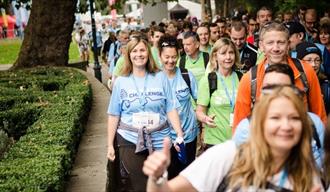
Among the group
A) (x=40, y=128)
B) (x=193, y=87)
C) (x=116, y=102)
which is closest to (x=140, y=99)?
(x=116, y=102)

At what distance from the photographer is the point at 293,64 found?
15.2 feet

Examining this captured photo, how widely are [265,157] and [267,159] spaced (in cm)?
2

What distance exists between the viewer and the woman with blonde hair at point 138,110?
17.7 ft

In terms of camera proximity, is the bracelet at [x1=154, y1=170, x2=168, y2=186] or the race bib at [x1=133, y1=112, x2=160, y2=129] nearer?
the bracelet at [x1=154, y1=170, x2=168, y2=186]

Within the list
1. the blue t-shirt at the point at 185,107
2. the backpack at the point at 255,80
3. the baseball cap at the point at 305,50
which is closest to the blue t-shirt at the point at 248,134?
the backpack at the point at 255,80

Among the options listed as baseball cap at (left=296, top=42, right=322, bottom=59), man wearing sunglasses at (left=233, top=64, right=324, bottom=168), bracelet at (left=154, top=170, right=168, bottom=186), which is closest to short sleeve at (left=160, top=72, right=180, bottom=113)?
baseball cap at (left=296, top=42, right=322, bottom=59)

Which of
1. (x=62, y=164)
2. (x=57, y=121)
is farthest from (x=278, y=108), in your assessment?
(x=57, y=121)

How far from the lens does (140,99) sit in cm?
538

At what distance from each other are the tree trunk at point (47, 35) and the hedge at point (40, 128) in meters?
4.62

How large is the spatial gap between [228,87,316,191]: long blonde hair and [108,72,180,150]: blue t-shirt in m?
2.44

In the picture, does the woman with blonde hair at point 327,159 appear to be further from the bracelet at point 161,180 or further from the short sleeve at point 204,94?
the short sleeve at point 204,94

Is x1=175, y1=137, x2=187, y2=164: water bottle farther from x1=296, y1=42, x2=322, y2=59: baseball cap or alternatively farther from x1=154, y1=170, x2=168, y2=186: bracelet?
x1=154, y1=170, x2=168, y2=186: bracelet

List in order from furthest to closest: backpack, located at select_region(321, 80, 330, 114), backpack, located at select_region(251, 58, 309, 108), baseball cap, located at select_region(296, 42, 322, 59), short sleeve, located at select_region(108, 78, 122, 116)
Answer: baseball cap, located at select_region(296, 42, 322, 59) < backpack, located at select_region(321, 80, 330, 114) < short sleeve, located at select_region(108, 78, 122, 116) < backpack, located at select_region(251, 58, 309, 108)

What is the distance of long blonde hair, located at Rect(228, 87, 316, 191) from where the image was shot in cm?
291
